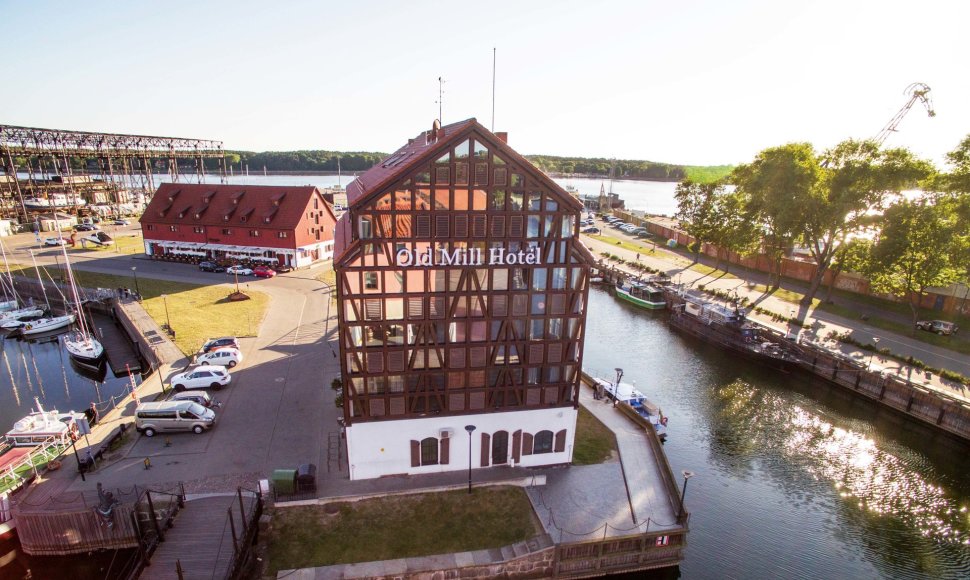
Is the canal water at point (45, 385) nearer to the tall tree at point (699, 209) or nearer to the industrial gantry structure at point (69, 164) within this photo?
the industrial gantry structure at point (69, 164)

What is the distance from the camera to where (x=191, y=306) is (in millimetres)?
52875

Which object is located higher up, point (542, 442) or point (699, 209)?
point (699, 209)

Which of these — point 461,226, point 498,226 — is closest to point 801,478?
point 498,226

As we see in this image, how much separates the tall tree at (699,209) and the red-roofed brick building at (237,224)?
196 ft

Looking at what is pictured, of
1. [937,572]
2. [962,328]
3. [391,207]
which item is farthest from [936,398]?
[391,207]

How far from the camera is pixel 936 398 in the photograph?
36.8 m

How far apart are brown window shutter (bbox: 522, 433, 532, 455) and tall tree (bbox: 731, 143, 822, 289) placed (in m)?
48.6

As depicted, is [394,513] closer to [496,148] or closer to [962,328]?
[496,148]

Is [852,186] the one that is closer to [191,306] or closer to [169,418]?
[169,418]

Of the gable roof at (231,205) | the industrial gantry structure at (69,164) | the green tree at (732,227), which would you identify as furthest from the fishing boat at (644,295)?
the industrial gantry structure at (69,164)

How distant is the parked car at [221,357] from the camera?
125 feet

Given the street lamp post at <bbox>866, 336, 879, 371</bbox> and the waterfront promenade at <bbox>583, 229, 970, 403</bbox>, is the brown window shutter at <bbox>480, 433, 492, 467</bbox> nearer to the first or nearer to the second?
the street lamp post at <bbox>866, 336, 879, 371</bbox>

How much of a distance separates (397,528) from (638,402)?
20.5m

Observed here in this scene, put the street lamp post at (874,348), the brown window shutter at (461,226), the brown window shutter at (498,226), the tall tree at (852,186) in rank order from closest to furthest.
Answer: the brown window shutter at (461,226), the brown window shutter at (498,226), the street lamp post at (874,348), the tall tree at (852,186)
